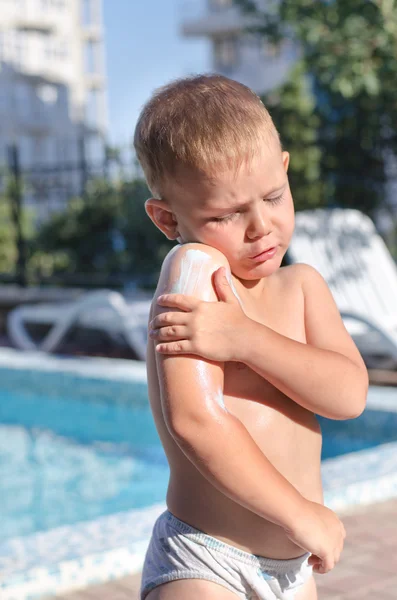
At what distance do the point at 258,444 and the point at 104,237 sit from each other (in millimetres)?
12697

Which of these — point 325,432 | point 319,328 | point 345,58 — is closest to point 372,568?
point 319,328

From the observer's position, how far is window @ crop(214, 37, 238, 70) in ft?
122

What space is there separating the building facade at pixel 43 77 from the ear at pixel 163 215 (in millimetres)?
41651

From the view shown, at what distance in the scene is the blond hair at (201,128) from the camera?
1307 mm

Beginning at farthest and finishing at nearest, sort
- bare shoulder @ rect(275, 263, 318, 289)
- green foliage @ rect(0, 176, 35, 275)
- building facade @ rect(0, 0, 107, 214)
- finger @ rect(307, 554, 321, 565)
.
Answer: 1. building facade @ rect(0, 0, 107, 214)
2. green foliage @ rect(0, 176, 35, 275)
3. bare shoulder @ rect(275, 263, 318, 289)
4. finger @ rect(307, 554, 321, 565)

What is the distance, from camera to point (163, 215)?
4.69 feet

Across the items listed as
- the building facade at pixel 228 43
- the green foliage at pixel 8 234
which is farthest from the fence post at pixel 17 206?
the building facade at pixel 228 43

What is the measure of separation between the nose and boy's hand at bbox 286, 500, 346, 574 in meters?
0.41

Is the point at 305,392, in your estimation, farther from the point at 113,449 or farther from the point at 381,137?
the point at 381,137

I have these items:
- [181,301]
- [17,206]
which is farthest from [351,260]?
[17,206]

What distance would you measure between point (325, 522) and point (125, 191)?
40.3ft

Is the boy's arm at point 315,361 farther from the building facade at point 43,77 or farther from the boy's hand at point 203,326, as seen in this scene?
the building facade at point 43,77

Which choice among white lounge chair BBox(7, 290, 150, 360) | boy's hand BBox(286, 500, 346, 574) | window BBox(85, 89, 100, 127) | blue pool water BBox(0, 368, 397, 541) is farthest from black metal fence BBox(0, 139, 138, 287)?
window BBox(85, 89, 100, 127)

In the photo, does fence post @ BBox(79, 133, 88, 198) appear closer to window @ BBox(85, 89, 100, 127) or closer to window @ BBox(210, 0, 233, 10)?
window @ BBox(210, 0, 233, 10)
